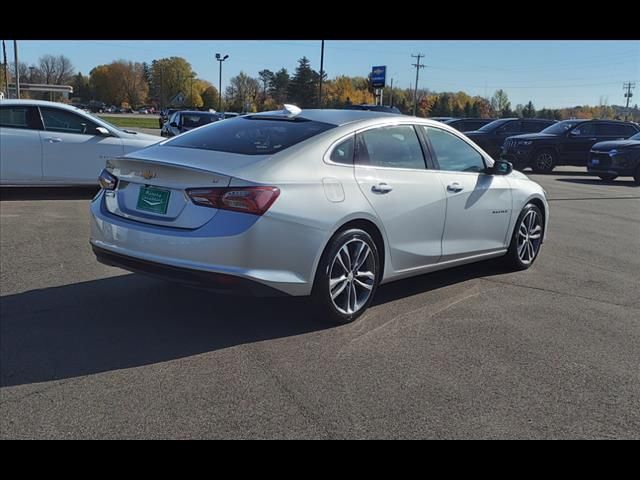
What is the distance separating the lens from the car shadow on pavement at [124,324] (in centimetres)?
388

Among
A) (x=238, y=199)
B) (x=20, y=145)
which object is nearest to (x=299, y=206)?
(x=238, y=199)

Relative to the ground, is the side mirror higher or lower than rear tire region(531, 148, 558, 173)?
higher

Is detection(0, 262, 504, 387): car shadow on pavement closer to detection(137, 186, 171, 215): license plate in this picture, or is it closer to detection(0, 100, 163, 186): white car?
detection(137, 186, 171, 215): license plate

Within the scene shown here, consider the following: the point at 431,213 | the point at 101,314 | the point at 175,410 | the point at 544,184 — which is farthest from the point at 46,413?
the point at 544,184

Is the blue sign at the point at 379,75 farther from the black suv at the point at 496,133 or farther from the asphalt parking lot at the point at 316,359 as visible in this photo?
the asphalt parking lot at the point at 316,359

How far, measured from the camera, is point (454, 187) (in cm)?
555

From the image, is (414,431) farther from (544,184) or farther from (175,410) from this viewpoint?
(544,184)

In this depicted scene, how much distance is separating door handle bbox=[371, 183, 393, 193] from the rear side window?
25.1ft

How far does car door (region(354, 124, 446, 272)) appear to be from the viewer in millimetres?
4871

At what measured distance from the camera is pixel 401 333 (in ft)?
14.9

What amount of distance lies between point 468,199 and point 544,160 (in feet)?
53.5

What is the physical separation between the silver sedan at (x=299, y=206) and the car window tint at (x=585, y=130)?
1716 centimetres

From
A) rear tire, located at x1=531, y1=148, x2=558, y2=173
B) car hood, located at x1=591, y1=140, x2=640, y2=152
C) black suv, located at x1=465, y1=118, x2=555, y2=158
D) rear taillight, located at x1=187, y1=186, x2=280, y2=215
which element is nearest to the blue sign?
black suv, located at x1=465, y1=118, x2=555, y2=158

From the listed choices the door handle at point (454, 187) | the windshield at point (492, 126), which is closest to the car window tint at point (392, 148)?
the door handle at point (454, 187)
